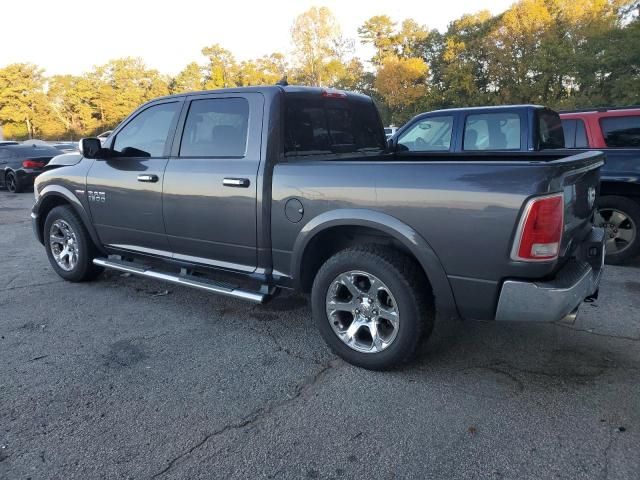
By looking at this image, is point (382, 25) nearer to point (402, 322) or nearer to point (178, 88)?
point (178, 88)

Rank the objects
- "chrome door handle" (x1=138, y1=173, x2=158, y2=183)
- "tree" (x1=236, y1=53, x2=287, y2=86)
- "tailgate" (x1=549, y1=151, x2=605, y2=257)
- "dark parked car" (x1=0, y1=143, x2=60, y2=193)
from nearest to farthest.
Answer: "tailgate" (x1=549, y1=151, x2=605, y2=257)
"chrome door handle" (x1=138, y1=173, x2=158, y2=183)
"dark parked car" (x1=0, y1=143, x2=60, y2=193)
"tree" (x1=236, y1=53, x2=287, y2=86)

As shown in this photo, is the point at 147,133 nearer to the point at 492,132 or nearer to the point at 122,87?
the point at 492,132

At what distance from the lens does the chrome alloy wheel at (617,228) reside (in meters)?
5.91

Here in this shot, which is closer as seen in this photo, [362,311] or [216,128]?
[362,311]

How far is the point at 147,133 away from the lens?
182 inches

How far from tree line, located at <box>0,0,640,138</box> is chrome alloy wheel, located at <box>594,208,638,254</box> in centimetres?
2752

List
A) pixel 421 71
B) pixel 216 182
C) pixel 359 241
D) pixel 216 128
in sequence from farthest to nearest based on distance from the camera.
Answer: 1. pixel 421 71
2. pixel 216 128
3. pixel 216 182
4. pixel 359 241

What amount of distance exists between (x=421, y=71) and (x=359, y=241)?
45.1 m

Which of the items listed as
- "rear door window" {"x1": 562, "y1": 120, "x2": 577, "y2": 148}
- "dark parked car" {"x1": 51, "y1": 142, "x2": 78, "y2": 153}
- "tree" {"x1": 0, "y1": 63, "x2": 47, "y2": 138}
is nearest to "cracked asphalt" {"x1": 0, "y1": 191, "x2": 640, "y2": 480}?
"rear door window" {"x1": 562, "y1": 120, "x2": 577, "y2": 148}

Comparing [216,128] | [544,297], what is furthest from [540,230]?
[216,128]

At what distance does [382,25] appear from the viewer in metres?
54.3

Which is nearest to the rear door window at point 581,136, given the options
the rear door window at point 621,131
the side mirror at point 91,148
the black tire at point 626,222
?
the rear door window at point 621,131

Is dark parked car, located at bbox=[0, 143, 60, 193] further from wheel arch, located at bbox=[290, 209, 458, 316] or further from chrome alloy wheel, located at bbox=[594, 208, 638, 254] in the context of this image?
chrome alloy wheel, located at bbox=[594, 208, 638, 254]

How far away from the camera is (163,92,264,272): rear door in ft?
12.4
